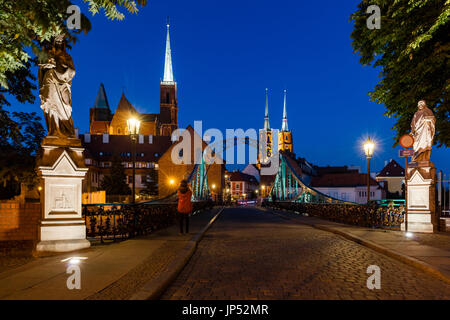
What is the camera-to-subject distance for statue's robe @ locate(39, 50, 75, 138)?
328 inches

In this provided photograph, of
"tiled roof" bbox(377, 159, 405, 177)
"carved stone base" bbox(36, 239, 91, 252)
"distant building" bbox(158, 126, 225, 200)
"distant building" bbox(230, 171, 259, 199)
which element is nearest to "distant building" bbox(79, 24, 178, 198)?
"distant building" bbox(158, 126, 225, 200)

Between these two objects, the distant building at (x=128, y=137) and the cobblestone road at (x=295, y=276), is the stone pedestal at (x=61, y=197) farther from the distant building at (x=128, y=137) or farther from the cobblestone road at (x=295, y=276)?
the distant building at (x=128, y=137)

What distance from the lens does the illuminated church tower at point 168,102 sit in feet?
342

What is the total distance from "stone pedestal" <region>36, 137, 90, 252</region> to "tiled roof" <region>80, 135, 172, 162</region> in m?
83.3

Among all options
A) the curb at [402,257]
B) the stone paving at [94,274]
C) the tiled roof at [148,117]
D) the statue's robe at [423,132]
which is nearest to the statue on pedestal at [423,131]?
the statue's robe at [423,132]

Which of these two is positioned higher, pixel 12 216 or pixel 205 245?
pixel 12 216

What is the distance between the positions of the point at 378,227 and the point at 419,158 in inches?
146

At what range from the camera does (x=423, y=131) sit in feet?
40.5

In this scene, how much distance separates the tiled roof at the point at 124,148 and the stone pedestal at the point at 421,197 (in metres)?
81.4

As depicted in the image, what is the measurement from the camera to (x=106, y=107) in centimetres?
10656

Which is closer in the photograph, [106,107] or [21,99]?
[21,99]

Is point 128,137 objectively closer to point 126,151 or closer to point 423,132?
point 126,151

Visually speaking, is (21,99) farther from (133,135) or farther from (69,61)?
(69,61)
